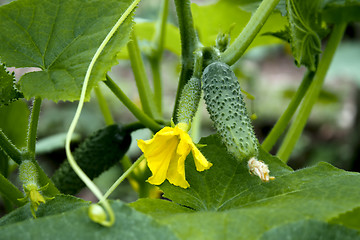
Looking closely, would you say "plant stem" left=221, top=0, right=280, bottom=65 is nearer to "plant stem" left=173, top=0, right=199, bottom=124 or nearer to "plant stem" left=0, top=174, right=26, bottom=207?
"plant stem" left=173, top=0, right=199, bottom=124

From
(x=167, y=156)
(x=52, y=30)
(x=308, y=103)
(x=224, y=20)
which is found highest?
(x=52, y=30)

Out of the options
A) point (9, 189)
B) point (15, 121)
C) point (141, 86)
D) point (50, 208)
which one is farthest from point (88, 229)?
point (15, 121)

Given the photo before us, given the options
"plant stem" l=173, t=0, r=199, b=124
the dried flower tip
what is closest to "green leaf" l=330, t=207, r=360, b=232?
the dried flower tip

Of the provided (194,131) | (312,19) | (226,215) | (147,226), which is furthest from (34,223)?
(194,131)

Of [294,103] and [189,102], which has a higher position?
[189,102]

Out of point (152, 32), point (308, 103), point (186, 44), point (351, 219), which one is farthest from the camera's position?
point (152, 32)

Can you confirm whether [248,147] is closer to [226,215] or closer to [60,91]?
[226,215]

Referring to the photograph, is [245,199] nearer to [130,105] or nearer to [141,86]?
[130,105]

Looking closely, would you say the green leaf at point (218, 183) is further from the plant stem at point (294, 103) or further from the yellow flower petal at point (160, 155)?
the plant stem at point (294, 103)
